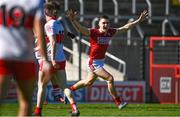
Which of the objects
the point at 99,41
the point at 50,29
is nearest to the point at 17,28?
the point at 50,29

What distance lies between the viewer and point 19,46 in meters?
8.14

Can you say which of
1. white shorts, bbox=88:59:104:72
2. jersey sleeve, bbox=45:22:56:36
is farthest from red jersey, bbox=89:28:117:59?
jersey sleeve, bbox=45:22:56:36

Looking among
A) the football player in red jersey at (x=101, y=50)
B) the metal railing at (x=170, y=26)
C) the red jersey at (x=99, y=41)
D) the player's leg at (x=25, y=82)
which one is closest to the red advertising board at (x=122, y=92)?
the football player in red jersey at (x=101, y=50)

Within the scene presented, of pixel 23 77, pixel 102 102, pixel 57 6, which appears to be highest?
pixel 57 6

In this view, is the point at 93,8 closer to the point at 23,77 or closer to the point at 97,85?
the point at 97,85

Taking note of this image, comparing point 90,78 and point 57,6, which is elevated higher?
point 57,6

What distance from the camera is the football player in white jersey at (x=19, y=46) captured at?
8141 mm

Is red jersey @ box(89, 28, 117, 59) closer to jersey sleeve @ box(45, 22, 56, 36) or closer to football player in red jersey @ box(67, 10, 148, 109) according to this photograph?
football player in red jersey @ box(67, 10, 148, 109)

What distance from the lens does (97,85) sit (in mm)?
22312

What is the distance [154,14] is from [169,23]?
1.24m

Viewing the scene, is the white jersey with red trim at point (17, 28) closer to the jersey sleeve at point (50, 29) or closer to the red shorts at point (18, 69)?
the red shorts at point (18, 69)

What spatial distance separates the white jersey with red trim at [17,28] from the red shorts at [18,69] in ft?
0.18

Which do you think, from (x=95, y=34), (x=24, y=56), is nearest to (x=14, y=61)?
(x=24, y=56)

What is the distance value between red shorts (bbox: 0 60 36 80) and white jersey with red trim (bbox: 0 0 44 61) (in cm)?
6
